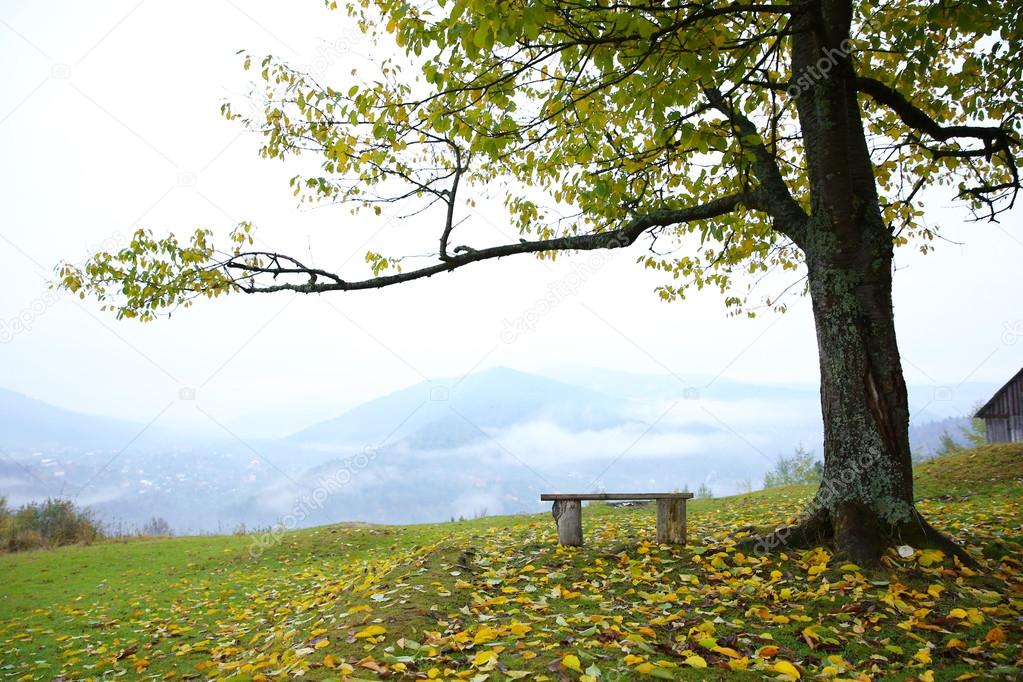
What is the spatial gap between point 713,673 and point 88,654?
25.3ft

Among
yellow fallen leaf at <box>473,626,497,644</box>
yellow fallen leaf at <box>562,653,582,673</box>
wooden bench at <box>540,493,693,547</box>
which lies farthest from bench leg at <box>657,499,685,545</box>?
yellow fallen leaf at <box>562,653,582,673</box>

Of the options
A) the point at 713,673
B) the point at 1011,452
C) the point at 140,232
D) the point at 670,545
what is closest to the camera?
the point at 713,673

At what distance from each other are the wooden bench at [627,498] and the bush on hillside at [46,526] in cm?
1686

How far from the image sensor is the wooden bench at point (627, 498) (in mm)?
8555

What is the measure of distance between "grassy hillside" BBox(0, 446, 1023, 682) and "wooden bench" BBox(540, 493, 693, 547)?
0.80 ft

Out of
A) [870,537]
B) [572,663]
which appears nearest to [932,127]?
[870,537]

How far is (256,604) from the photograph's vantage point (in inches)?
399

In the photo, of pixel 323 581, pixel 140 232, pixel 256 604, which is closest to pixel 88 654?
pixel 256 604

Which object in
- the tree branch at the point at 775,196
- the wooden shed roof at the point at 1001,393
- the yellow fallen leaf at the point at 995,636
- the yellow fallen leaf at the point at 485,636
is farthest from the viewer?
the wooden shed roof at the point at 1001,393

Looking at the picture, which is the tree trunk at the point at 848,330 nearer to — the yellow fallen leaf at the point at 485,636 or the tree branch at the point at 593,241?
the tree branch at the point at 593,241

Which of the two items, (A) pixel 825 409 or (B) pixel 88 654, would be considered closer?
(A) pixel 825 409

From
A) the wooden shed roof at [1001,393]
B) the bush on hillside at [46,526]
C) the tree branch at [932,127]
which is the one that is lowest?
the bush on hillside at [46,526]

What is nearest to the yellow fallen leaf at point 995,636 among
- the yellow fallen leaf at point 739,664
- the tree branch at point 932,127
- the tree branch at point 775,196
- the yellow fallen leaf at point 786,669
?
the yellow fallen leaf at point 786,669

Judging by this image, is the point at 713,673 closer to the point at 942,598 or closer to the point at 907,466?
the point at 942,598
